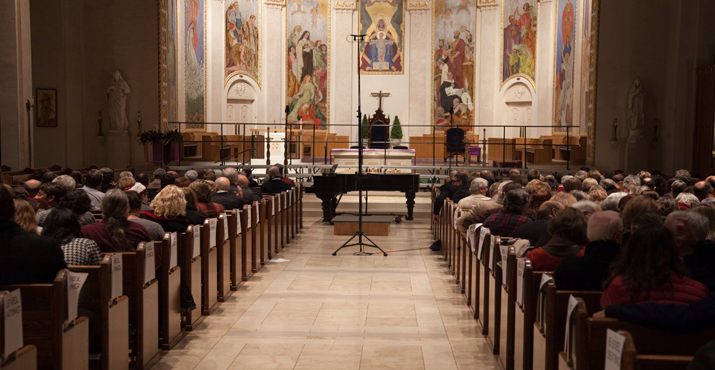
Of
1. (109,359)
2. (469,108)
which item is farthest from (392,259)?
(469,108)

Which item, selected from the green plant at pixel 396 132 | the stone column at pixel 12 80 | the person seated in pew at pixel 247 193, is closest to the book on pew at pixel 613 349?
the person seated in pew at pixel 247 193

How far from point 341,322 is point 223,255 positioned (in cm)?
167

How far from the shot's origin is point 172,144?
19.7 metres

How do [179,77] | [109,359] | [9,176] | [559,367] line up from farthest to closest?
[179,77] < [9,176] < [109,359] < [559,367]

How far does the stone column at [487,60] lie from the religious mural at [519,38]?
31cm

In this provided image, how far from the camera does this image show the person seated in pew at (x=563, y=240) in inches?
195

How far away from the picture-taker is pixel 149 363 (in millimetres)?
5824

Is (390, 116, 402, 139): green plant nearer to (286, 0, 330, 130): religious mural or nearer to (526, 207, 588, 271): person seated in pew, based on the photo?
(286, 0, 330, 130): religious mural

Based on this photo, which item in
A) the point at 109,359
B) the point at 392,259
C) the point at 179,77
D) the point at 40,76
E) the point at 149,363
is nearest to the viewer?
the point at 109,359

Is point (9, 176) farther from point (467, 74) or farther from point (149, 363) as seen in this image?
point (467, 74)

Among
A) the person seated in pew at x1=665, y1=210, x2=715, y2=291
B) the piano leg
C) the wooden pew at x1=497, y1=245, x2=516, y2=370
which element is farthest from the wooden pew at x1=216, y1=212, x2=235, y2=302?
the piano leg

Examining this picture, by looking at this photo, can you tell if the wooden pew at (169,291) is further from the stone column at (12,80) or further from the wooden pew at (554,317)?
the stone column at (12,80)

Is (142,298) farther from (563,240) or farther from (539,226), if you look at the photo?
(539,226)

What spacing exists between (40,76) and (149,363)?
559 inches
